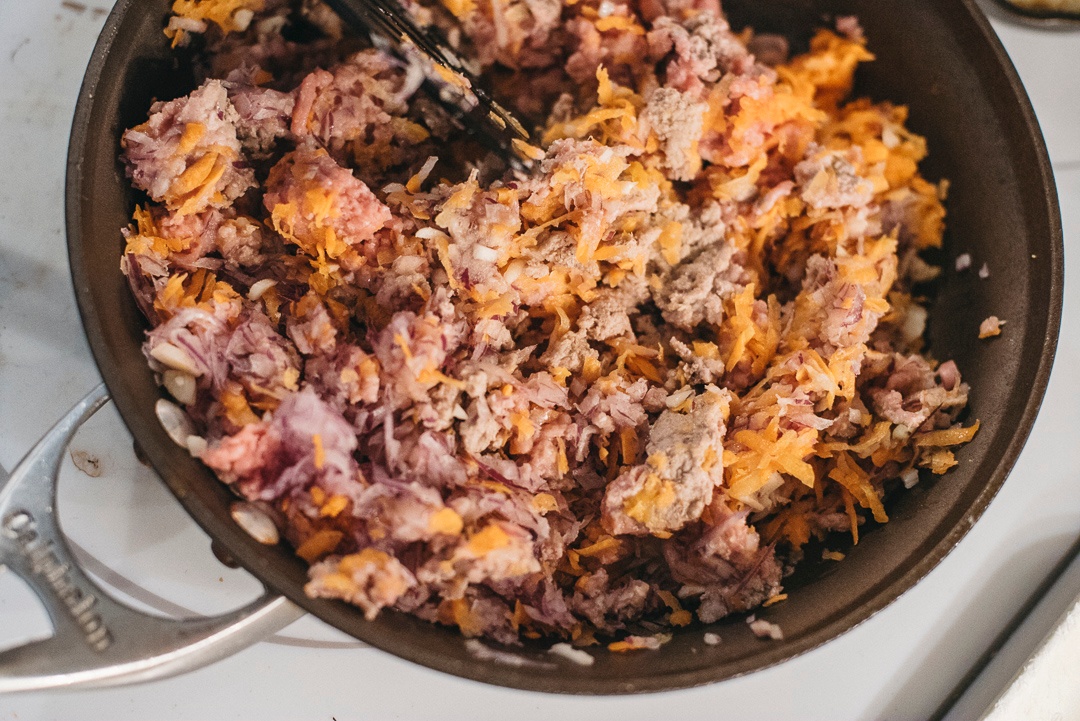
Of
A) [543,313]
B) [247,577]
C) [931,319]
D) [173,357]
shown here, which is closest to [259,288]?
[173,357]

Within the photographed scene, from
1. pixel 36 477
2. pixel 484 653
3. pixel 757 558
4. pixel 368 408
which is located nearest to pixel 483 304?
pixel 368 408

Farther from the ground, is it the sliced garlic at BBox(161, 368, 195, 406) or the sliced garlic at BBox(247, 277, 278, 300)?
the sliced garlic at BBox(247, 277, 278, 300)

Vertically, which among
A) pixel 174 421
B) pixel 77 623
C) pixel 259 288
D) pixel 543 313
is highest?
pixel 543 313

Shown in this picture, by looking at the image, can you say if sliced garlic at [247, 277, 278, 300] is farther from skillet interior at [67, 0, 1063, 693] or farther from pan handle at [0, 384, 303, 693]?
pan handle at [0, 384, 303, 693]

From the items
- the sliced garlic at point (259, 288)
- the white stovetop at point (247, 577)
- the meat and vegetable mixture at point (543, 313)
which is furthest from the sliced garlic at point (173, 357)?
the white stovetop at point (247, 577)

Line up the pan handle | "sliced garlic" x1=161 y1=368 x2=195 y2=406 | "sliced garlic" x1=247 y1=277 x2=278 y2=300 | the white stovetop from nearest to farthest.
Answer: the pan handle → "sliced garlic" x1=161 y1=368 x2=195 y2=406 → "sliced garlic" x1=247 y1=277 x2=278 y2=300 → the white stovetop

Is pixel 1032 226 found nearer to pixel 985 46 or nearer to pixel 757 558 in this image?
pixel 985 46

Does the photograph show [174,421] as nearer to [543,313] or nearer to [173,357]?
[173,357]

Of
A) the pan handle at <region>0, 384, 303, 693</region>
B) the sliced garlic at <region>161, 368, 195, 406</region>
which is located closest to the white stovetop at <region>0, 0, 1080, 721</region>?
the pan handle at <region>0, 384, 303, 693</region>
